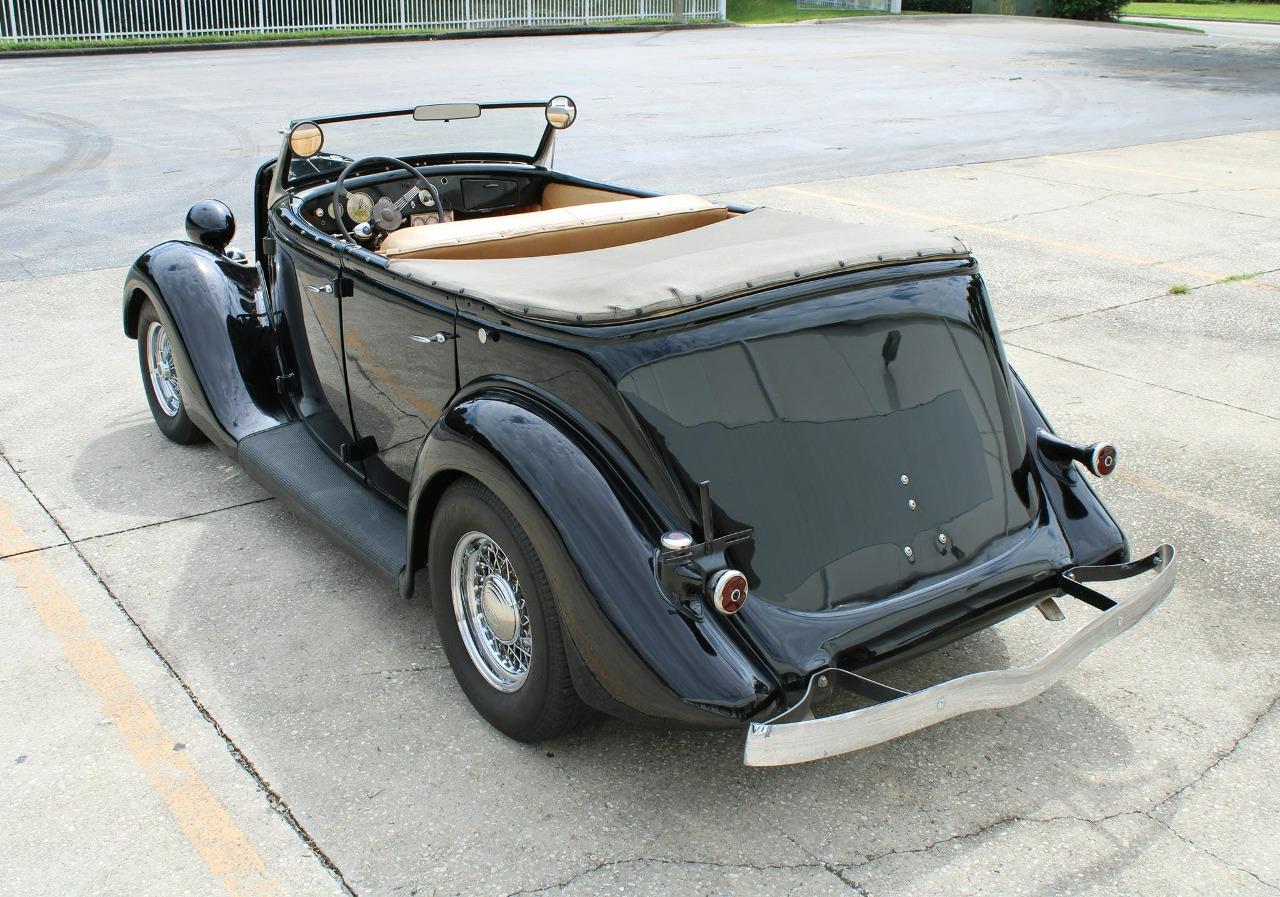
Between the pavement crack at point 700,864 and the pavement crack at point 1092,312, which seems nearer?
the pavement crack at point 700,864

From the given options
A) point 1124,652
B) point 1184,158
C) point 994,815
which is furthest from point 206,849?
point 1184,158

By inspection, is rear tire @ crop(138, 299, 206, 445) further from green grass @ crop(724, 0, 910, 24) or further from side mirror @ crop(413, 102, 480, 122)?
green grass @ crop(724, 0, 910, 24)

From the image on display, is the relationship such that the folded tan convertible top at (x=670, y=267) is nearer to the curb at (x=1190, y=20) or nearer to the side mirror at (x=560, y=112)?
the side mirror at (x=560, y=112)

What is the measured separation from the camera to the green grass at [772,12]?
32000mm

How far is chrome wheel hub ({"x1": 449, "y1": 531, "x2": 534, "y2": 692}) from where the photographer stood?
323 centimetres

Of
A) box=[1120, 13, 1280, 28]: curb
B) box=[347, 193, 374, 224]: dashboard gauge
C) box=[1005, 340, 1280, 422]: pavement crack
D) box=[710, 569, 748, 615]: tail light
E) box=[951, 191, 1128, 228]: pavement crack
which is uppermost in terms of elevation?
box=[1120, 13, 1280, 28]: curb

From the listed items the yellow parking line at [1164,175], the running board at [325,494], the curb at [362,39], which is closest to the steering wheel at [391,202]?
the running board at [325,494]

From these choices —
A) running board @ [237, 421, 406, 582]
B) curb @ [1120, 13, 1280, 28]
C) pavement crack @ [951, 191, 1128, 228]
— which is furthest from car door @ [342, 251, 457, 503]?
curb @ [1120, 13, 1280, 28]

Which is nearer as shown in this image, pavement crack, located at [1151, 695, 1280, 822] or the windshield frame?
pavement crack, located at [1151, 695, 1280, 822]

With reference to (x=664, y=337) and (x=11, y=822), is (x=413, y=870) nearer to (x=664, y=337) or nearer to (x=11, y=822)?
(x=11, y=822)

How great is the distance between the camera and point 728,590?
2.80 metres

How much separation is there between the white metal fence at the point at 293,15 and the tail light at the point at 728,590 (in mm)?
23421

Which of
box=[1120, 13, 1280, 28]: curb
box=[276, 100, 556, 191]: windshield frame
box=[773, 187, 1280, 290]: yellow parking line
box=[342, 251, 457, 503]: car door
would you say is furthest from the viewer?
box=[1120, 13, 1280, 28]: curb

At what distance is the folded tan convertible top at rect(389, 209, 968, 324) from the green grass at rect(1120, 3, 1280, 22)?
34993 mm
